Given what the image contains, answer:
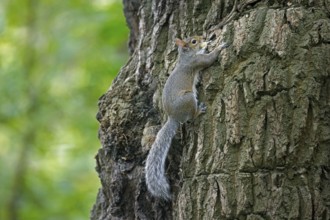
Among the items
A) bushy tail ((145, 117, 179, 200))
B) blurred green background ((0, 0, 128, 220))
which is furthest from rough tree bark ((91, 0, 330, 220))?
blurred green background ((0, 0, 128, 220))

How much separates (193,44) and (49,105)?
468cm

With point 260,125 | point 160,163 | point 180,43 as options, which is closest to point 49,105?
point 180,43

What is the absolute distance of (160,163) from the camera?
118 inches

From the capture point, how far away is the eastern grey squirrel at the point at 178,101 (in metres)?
2.98

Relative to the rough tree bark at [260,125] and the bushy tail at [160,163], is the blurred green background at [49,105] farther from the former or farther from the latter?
the rough tree bark at [260,125]

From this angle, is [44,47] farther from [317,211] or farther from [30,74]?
[317,211]

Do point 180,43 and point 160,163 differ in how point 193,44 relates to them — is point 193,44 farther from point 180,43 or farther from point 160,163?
point 160,163

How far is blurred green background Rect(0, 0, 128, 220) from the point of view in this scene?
737 cm

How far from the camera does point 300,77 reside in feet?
8.89

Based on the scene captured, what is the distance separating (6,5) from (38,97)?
4.30 ft

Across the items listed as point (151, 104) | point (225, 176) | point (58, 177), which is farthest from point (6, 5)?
point (225, 176)

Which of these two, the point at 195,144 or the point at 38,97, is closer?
the point at 195,144

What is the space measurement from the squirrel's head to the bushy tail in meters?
0.33

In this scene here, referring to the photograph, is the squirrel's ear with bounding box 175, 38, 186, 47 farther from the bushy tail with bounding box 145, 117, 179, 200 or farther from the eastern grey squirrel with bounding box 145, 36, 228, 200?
the bushy tail with bounding box 145, 117, 179, 200
